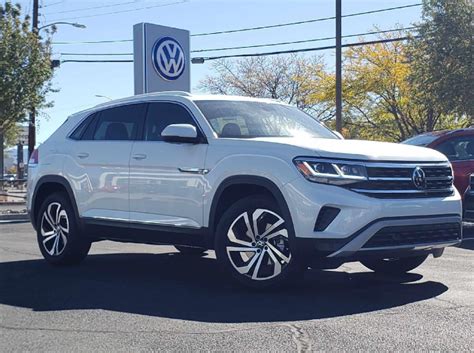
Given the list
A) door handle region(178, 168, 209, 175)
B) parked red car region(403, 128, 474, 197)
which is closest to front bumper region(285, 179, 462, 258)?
door handle region(178, 168, 209, 175)

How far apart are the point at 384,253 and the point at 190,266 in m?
2.79

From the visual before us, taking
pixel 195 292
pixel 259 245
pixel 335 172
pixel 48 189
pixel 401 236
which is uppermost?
pixel 335 172

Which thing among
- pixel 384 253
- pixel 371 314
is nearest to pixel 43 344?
pixel 371 314

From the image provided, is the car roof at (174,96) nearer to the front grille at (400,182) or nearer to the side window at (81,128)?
the side window at (81,128)

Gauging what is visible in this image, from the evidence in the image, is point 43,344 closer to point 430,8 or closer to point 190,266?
point 190,266

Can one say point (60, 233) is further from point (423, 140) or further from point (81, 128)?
point (423, 140)

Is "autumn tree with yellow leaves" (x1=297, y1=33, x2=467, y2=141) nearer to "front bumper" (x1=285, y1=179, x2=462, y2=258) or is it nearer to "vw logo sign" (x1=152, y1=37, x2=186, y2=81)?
"vw logo sign" (x1=152, y1=37, x2=186, y2=81)

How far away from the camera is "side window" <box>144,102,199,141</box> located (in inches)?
277

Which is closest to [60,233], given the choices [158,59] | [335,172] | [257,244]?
[257,244]

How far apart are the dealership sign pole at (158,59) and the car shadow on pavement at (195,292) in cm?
1040

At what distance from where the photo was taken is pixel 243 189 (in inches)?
251

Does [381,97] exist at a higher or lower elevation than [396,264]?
higher

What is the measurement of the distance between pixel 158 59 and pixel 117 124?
10.6 metres

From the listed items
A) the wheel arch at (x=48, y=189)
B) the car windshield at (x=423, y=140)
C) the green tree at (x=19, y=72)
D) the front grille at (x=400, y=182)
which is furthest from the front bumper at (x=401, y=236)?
the green tree at (x=19, y=72)
